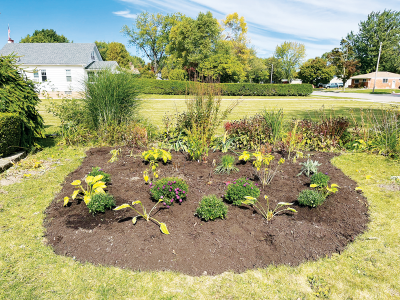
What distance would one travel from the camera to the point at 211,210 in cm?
291

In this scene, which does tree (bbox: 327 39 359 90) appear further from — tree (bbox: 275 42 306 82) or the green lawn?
the green lawn

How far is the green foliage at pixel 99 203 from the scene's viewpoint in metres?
3.07

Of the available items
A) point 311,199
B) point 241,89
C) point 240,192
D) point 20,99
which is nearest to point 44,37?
point 241,89

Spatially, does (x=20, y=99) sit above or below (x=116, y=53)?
below

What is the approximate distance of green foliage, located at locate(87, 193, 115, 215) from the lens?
3.07 metres

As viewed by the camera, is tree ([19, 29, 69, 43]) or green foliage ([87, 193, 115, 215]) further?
tree ([19, 29, 69, 43])

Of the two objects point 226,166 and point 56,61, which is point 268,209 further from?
point 56,61

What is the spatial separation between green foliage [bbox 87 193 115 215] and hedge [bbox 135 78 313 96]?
24.2m

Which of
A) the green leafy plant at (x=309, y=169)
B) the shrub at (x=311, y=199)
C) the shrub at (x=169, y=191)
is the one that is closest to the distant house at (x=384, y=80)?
the green leafy plant at (x=309, y=169)

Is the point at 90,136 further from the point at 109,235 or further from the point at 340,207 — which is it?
the point at 340,207

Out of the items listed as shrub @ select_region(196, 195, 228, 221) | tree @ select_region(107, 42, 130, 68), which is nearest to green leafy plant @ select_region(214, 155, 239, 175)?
shrub @ select_region(196, 195, 228, 221)

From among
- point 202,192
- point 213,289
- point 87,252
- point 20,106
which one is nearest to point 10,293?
point 87,252

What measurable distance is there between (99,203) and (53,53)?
31.3 meters

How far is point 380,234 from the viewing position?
116 inches
